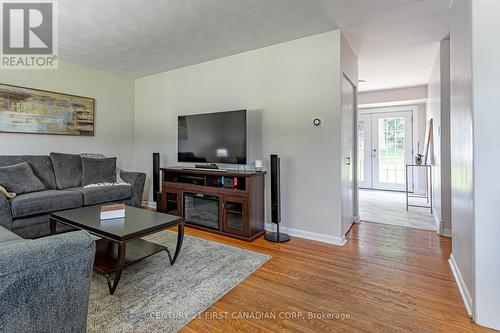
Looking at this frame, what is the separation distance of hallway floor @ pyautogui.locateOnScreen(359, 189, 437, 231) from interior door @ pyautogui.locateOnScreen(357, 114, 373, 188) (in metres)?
0.86

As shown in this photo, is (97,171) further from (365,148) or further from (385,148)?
(385,148)

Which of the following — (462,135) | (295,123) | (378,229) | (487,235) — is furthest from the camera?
(378,229)

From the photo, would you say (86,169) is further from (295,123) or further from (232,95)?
(295,123)

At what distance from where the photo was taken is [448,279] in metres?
2.09

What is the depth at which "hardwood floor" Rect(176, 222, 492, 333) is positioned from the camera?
1553mm

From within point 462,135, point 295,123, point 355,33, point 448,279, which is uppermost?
point 355,33

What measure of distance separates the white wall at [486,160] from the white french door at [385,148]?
5185mm

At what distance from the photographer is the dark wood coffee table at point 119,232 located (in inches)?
71.9

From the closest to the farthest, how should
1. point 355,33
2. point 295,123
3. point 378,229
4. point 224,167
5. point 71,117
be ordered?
point 355,33, point 295,123, point 378,229, point 224,167, point 71,117

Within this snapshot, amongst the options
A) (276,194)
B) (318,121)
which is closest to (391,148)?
(318,121)

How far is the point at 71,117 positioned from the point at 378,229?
15.9 feet

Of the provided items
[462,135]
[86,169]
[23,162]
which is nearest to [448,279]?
[462,135]

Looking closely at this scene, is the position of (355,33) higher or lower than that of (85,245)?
higher

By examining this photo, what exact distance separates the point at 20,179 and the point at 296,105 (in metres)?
3.41
